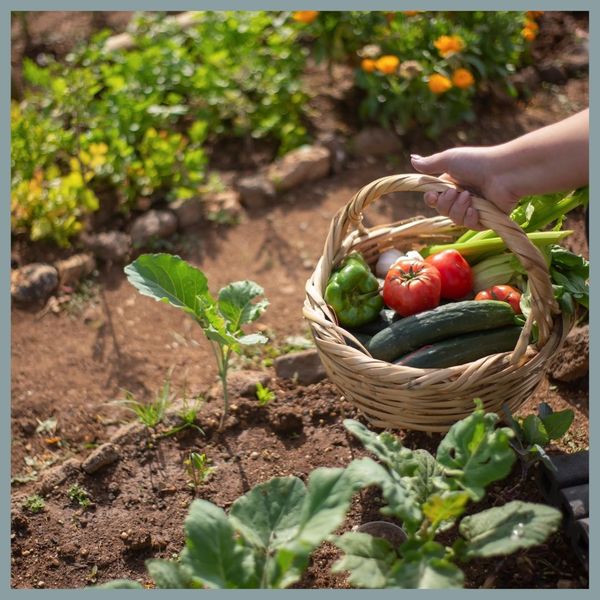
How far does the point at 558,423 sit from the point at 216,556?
52.0 inches

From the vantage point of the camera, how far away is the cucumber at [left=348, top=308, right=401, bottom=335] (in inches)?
129

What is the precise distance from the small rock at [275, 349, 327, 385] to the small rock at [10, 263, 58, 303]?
1.50m

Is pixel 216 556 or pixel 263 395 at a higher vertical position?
pixel 216 556

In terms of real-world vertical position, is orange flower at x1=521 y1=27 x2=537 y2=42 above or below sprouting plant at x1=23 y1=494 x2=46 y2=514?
above

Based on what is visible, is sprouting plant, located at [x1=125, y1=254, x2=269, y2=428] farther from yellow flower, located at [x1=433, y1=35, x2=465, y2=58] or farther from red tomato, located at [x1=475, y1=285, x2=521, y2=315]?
yellow flower, located at [x1=433, y1=35, x2=465, y2=58]

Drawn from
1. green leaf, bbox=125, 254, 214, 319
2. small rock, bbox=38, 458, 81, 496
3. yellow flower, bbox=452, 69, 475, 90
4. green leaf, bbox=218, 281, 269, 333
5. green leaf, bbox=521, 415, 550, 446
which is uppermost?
yellow flower, bbox=452, 69, 475, 90

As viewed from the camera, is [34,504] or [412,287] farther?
[34,504]

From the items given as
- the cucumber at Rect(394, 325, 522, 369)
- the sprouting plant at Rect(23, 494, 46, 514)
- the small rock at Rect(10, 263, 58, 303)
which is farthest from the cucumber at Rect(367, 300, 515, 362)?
the small rock at Rect(10, 263, 58, 303)

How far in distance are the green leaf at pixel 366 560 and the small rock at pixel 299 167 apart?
305 cm

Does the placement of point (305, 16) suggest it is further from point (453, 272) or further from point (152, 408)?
point (152, 408)

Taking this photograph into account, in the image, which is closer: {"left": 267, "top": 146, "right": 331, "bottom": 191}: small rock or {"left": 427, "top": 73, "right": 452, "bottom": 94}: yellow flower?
{"left": 427, "top": 73, "right": 452, "bottom": 94}: yellow flower

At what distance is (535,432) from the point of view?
2.76 m

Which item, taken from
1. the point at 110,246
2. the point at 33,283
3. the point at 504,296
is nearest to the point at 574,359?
the point at 504,296

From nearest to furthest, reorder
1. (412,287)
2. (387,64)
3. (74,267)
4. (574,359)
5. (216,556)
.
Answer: (216,556) < (412,287) < (574,359) < (74,267) < (387,64)
